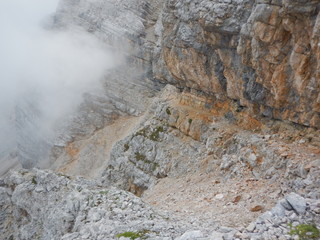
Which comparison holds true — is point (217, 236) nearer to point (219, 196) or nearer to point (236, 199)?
point (236, 199)

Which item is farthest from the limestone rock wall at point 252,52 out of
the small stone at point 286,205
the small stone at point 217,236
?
the small stone at point 217,236

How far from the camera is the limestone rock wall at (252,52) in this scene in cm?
1434

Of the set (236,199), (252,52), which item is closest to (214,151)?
(236,199)

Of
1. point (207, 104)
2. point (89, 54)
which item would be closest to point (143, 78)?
point (89, 54)

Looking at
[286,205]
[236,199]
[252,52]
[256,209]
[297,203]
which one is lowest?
[236,199]

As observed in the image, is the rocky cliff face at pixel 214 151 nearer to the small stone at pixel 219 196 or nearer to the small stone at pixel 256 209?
the small stone at pixel 219 196

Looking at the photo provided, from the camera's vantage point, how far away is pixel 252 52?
17094mm

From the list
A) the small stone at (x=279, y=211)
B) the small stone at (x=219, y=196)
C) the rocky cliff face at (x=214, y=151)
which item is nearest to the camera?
the small stone at (x=279, y=211)

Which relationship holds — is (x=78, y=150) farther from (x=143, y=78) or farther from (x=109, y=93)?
(x=143, y=78)

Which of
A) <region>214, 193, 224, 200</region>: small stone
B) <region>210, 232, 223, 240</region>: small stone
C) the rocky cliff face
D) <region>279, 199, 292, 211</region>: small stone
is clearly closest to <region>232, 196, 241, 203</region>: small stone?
the rocky cliff face

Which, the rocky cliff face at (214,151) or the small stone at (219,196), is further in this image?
the small stone at (219,196)

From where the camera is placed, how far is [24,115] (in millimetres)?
51406

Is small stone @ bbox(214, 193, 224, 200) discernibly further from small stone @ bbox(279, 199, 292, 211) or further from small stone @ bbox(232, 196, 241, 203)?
small stone @ bbox(279, 199, 292, 211)

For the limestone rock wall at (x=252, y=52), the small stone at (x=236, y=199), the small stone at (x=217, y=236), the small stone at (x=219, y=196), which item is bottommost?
the small stone at (x=219, y=196)
